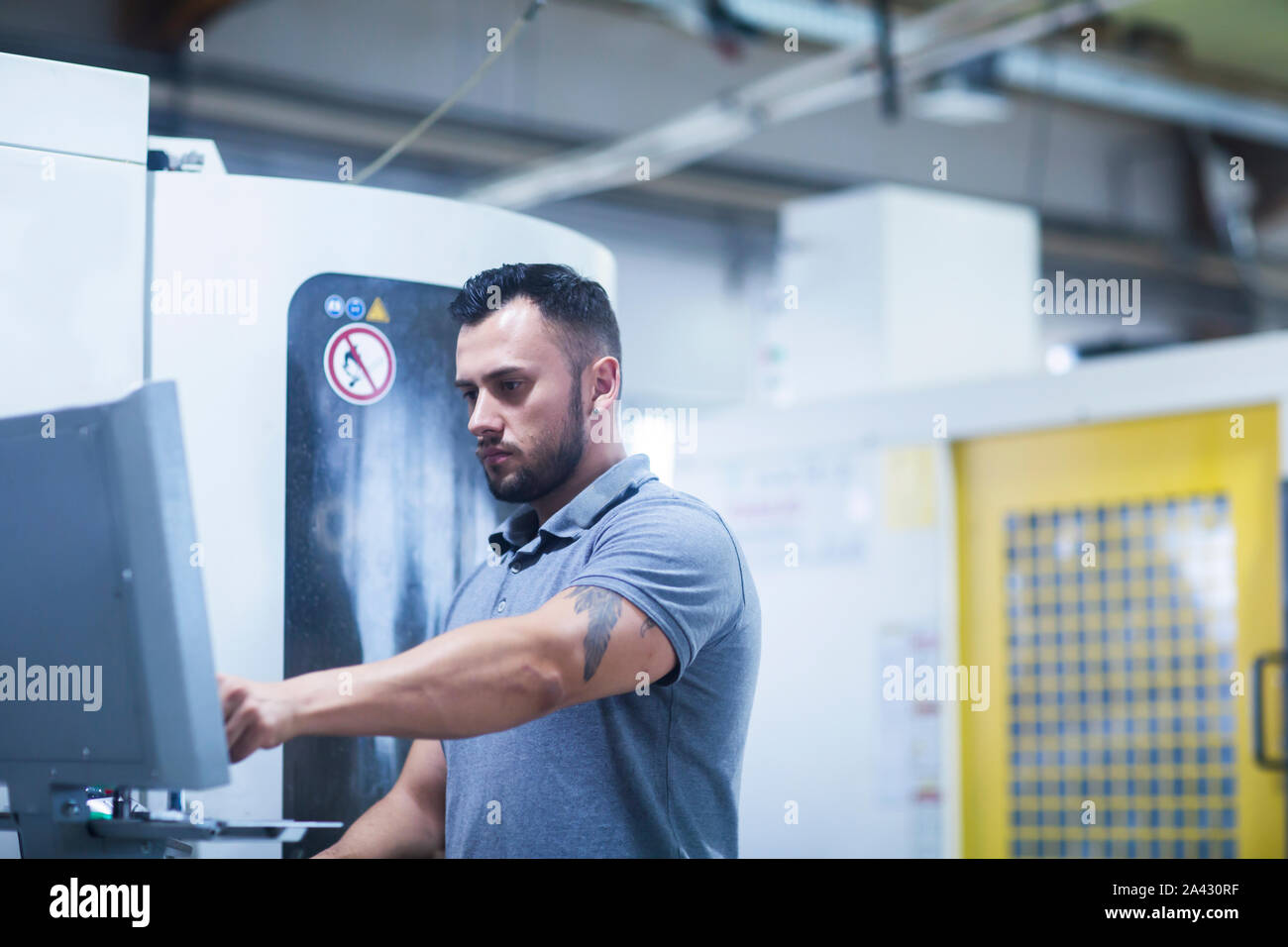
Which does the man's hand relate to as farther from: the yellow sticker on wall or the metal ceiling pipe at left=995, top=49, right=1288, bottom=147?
the metal ceiling pipe at left=995, top=49, right=1288, bottom=147

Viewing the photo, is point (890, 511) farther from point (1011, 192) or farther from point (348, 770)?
point (1011, 192)

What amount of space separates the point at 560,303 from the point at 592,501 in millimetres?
207

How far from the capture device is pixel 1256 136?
7.25 m

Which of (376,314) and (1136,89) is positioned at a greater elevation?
(1136,89)

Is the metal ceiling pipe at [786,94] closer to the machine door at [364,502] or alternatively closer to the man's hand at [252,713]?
the machine door at [364,502]

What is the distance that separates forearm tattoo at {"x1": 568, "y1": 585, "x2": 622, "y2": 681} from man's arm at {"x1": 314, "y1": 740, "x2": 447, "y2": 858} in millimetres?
271

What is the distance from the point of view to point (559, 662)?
1.30m

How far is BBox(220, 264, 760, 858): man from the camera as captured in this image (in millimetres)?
1296

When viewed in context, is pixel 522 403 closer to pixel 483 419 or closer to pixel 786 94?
pixel 483 419

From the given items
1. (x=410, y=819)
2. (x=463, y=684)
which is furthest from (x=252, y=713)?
(x=410, y=819)

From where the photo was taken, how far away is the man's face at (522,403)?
1440mm

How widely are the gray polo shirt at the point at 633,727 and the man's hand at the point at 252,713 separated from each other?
0.20 m

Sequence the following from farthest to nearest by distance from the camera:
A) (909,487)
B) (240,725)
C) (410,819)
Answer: (909,487) < (410,819) < (240,725)

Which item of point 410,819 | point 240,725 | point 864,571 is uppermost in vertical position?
point 864,571
